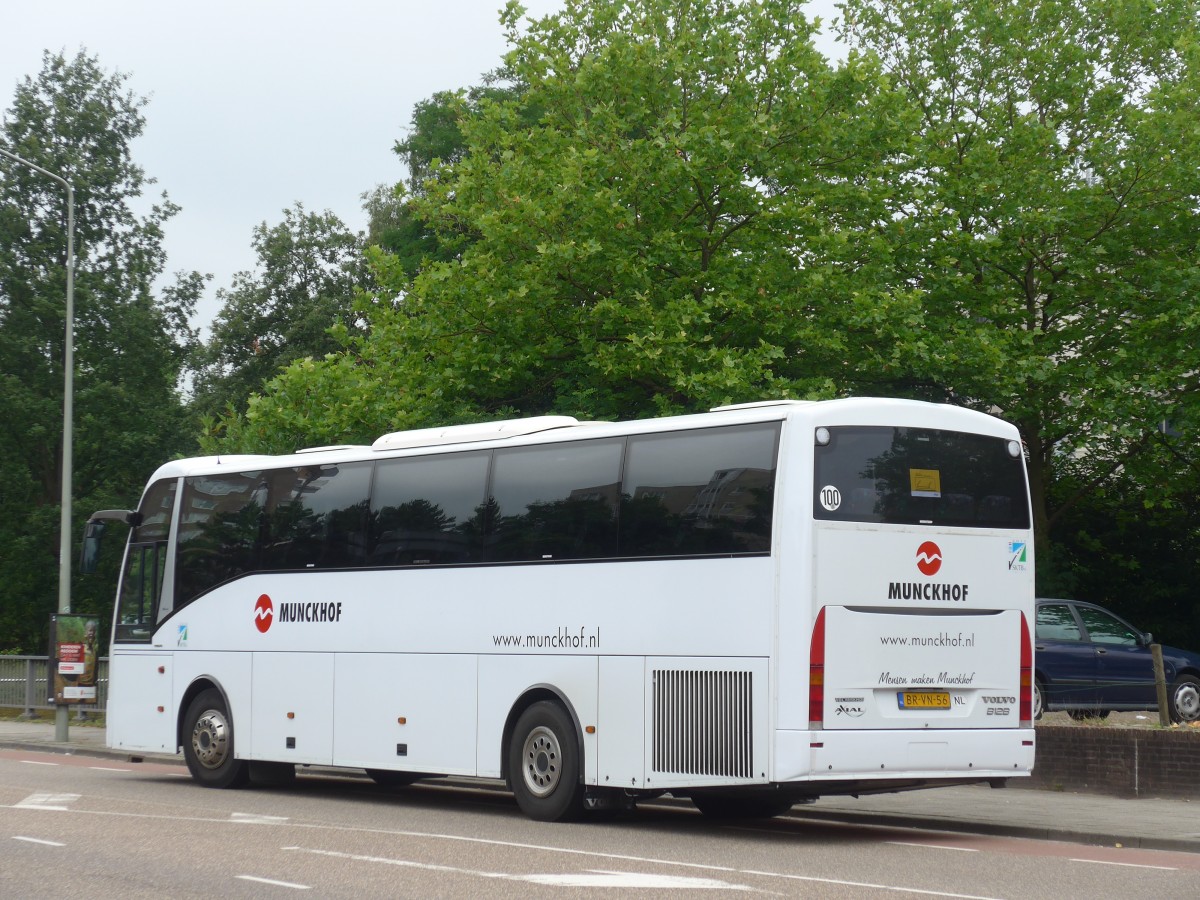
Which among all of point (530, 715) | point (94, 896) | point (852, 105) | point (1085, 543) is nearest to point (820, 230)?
point (852, 105)

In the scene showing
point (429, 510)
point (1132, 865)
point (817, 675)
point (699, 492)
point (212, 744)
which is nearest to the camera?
point (1132, 865)

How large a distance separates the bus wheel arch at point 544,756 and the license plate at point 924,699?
9.47 ft

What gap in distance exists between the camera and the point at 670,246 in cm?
2678

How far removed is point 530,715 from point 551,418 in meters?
2.79

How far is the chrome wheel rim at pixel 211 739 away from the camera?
19062 mm

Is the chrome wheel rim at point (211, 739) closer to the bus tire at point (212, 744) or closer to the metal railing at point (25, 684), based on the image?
the bus tire at point (212, 744)

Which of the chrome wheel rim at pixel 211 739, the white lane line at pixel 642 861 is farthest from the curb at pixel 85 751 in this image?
the white lane line at pixel 642 861

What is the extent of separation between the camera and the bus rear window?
13.2m

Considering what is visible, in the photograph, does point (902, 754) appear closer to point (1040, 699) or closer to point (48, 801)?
point (48, 801)

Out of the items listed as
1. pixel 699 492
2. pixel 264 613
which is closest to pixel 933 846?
pixel 699 492

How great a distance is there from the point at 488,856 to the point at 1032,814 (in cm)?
590

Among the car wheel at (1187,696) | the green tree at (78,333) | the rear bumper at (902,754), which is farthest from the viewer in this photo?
the green tree at (78,333)

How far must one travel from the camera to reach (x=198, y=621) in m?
19.6

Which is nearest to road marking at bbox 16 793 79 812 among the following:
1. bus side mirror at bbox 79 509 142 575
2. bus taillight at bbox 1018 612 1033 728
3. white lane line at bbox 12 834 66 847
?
white lane line at bbox 12 834 66 847
